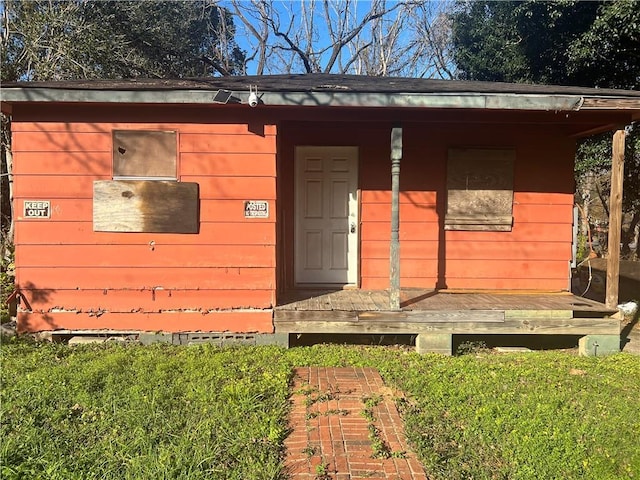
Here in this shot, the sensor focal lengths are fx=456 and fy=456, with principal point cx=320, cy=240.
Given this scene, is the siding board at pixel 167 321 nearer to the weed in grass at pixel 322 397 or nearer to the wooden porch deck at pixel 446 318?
the wooden porch deck at pixel 446 318

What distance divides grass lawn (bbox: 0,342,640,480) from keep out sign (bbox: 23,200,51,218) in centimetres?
149

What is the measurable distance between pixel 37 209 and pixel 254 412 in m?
3.74

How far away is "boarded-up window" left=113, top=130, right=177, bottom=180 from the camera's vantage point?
5426mm

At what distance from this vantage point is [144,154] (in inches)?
215

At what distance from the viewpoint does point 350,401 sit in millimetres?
3957

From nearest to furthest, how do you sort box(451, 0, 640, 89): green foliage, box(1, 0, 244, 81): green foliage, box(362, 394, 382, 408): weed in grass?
A: box(362, 394, 382, 408): weed in grass → box(451, 0, 640, 89): green foliage → box(1, 0, 244, 81): green foliage

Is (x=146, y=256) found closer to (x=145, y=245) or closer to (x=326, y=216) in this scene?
(x=145, y=245)

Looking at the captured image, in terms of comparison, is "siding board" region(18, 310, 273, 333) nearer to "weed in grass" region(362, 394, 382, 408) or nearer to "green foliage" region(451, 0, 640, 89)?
"weed in grass" region(362, 394, 382, 408)

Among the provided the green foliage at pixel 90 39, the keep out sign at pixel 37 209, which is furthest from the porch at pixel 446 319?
the green foliage at pixel 90 39

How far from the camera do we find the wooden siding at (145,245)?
17.7 ft

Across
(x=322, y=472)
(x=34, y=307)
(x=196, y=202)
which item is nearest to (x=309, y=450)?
(x=322, y=472)

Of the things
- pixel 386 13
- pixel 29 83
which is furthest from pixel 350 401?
pixel 386 13

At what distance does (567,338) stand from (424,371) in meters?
2.87

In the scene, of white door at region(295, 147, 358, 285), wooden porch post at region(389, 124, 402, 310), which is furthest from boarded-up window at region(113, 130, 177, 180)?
wooden porch post at region(389, 124, 402, 310)
